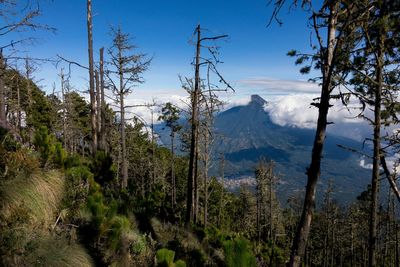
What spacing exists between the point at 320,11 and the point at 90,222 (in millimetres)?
5911

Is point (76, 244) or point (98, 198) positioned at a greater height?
point (98, 198)

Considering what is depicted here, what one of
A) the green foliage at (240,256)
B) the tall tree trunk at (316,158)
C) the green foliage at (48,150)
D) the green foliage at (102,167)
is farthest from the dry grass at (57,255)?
the green foliage at (102,167)

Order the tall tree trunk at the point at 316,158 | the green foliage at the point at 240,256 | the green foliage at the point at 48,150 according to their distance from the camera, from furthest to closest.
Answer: the green foliage at the point at 48,150
the tall tree trunk at the point at 316,158
the green foliage at the point at 240,256

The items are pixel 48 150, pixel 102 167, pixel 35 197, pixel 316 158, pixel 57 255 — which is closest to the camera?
pixel 57 255

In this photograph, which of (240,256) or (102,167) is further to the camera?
(102,167)

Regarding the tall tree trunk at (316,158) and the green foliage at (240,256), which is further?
the tall tree trunk at (316,158)

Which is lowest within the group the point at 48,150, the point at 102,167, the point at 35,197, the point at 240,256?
the point at 240,256

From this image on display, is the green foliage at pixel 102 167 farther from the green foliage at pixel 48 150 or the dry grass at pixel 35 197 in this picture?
the dry grass at pixel 35 197

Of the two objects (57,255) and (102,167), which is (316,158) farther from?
(102,167)

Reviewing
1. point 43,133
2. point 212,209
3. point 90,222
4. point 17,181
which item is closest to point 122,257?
point 90,222

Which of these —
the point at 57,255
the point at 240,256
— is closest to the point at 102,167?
the point at 57,255

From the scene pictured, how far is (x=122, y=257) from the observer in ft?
22.6

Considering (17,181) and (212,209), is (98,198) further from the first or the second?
(212,209)

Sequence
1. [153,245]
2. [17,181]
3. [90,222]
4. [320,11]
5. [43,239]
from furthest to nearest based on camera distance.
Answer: [153,245]
[90,222]
[320,11]
[17,181]
[43,239]
